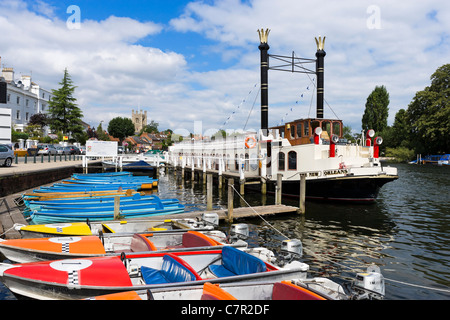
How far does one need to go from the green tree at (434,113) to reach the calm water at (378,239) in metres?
48.8

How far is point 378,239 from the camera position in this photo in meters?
12.7

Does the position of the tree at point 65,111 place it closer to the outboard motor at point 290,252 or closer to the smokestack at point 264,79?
the smokestack at point 264,79

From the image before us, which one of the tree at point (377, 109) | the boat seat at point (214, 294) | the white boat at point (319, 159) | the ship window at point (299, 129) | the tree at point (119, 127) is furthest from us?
the tree at point (119, 127)

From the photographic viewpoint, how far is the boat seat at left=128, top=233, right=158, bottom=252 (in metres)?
7.89

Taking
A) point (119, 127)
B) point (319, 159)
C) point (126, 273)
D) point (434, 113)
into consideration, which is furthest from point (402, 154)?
point (119, 127)

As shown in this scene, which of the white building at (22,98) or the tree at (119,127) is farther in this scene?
the tree at (119,127)

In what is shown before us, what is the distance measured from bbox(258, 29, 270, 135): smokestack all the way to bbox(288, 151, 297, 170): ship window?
2.38 meters

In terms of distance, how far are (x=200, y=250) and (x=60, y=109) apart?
62.1 metres

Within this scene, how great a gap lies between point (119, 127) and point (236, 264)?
12246 centimetres

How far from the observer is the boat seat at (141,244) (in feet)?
25.9

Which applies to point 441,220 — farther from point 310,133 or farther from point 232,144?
point 232,144

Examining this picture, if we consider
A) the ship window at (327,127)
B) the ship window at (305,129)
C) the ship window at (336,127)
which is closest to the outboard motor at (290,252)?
the ship window at (305,129)

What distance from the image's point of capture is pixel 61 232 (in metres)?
9.84
